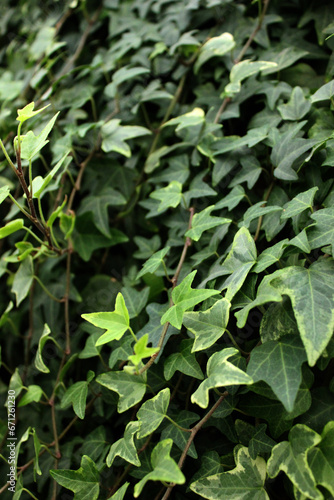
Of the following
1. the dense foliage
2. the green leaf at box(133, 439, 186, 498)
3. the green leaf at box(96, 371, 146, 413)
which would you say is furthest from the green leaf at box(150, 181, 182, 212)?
the green leaf at box(133, 439, 186, 498)

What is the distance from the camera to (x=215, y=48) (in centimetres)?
107

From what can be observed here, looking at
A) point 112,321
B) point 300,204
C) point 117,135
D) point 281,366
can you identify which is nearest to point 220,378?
point 281,366

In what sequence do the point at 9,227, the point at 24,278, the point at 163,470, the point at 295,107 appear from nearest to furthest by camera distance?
the point at 163,470, the point at 9,227, the point at 295,107, the point at 24,278

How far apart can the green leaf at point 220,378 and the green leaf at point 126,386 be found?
0.14 metres

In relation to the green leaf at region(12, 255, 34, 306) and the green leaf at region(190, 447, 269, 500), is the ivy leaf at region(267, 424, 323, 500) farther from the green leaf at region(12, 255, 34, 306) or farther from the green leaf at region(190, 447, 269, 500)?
the green leaf at region(12, 255, 34, 306)

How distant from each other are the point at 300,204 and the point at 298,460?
431 millimetres

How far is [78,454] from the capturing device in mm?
882

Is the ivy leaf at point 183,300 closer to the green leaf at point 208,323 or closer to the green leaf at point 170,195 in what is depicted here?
the green leaf at point 208,323

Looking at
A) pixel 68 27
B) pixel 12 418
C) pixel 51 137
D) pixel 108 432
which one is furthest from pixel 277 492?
pixel 68 27

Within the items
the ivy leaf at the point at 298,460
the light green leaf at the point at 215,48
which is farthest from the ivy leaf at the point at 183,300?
the light green leaf at the point at 215,48

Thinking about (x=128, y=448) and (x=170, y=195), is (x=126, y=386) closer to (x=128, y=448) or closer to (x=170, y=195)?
(x=128, y=448)

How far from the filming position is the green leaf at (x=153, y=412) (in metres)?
0.63

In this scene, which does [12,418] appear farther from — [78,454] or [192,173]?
[192,173]

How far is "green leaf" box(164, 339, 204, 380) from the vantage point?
0.68m
